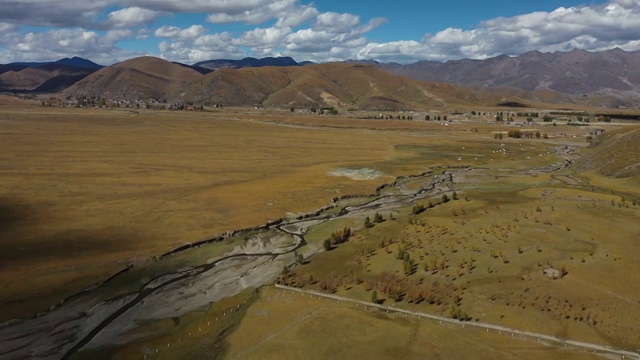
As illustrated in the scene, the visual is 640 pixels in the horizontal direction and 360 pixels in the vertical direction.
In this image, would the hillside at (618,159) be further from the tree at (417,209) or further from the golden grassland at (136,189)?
the tree at (417,209)

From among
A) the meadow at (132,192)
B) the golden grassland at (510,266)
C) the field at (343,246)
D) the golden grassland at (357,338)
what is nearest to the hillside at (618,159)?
the field at (343,246)

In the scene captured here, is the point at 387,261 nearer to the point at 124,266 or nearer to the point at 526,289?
the point at 526,289

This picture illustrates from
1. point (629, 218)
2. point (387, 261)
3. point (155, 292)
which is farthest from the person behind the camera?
point (629, 218)

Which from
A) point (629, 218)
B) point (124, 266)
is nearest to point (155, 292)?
point (124, 266)

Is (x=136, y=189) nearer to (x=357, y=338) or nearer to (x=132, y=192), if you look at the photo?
(x=132, y=192)

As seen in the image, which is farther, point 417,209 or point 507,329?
point 417,209

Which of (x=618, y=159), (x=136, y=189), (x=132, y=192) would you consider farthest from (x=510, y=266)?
(x=618, y=159)

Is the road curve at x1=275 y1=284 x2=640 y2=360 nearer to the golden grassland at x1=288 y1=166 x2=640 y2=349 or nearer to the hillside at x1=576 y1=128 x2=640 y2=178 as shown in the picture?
the golden grassland at x1=288 y1=166 x2=640 y2=349
